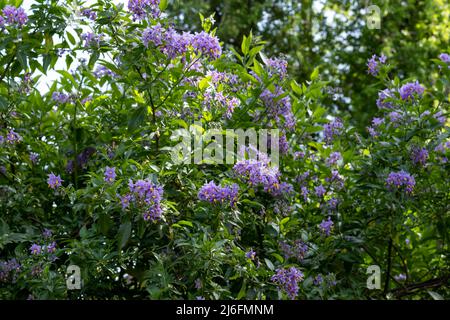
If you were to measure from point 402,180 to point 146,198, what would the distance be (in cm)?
109

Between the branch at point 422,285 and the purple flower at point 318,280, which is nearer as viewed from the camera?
the purple flower at point 318,280

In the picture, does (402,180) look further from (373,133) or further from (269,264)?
(269,264)

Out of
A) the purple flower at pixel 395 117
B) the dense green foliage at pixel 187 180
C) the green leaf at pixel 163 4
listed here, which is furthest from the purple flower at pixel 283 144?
the green leaf at pixel 163 4

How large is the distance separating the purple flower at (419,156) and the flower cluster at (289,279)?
765 millimetres

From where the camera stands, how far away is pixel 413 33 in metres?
11.8

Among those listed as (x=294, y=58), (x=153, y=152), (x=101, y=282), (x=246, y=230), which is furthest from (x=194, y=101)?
(x=294, y=58)

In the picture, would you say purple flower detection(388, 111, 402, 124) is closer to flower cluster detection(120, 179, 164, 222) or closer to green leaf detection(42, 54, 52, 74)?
flower cluster detection(120, 179, 164, 222)

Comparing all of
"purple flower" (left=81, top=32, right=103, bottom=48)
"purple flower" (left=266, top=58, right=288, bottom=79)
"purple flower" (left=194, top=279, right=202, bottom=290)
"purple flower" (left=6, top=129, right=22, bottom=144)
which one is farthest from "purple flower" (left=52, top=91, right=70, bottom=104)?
"purple flower" (left=194, top=279, right=202, bottom=290)

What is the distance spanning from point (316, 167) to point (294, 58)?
8.77m

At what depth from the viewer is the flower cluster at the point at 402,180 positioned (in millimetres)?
2795

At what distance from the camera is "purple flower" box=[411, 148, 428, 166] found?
291cm

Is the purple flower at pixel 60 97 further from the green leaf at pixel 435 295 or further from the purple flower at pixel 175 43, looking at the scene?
the green leaf at pixel 435 295

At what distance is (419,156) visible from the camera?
292 centimetres

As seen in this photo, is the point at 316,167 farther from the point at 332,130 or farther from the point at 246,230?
the point at 246,230
